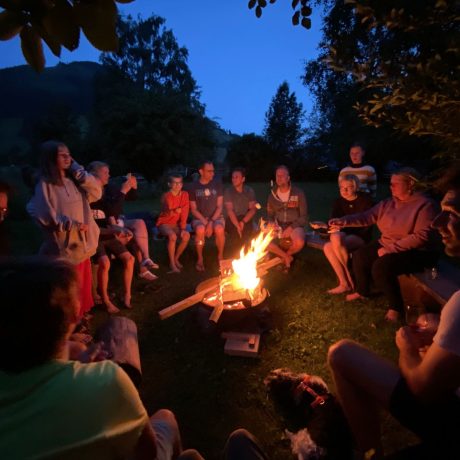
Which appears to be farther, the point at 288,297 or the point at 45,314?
the point at 288,297

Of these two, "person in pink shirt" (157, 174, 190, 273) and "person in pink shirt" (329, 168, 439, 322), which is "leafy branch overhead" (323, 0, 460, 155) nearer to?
"person in pink shirt" (329, 168, 439, 322)

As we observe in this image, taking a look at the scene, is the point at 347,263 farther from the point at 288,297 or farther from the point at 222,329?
the point at 222,329

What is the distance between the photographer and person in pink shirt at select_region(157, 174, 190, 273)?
20.3ft

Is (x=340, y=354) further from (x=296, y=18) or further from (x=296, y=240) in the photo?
(x=296, y=240)

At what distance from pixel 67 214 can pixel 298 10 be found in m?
3.10

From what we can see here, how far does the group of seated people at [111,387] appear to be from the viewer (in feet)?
3.68

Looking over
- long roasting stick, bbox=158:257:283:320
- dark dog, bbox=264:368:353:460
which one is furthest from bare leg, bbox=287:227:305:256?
dark dog, bbox=264:368:353:460

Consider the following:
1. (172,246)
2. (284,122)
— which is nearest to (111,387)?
(172,246)

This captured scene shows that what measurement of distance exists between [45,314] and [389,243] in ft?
13.3

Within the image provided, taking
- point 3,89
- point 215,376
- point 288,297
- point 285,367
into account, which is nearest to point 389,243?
point 288,297

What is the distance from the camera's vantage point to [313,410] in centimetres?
269

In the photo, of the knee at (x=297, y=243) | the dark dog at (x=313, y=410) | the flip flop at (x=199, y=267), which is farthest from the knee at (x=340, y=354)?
the flip flop at (x=199, y=267)

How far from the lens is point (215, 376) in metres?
3.41

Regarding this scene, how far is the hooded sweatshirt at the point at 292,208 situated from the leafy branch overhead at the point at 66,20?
5190 millimetres
